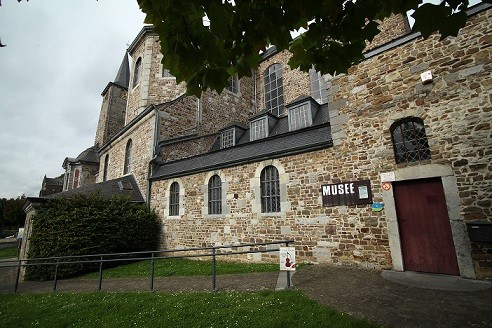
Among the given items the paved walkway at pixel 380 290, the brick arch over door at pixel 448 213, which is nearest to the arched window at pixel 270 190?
the paved walkway at pixel 380 290

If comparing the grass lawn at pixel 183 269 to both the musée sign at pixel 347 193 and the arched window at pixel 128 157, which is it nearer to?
the musée sign at pixel 347 193

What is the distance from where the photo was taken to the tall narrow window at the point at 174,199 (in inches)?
421

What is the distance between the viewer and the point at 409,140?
5.89 meters

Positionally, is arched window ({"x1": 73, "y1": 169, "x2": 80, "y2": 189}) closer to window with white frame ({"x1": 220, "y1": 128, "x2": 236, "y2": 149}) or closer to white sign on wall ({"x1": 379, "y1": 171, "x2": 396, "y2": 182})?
window with white frame ({"x1": 220, "y1": 128, "x2": 236, "y2": 149})

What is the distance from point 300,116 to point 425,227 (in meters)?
6.46

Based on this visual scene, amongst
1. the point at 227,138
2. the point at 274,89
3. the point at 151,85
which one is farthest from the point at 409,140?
the point at 151,85

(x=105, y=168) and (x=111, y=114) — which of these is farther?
(x=111, y=114)

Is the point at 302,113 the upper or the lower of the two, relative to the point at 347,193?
upper

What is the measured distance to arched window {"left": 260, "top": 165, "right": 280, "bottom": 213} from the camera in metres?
7.76

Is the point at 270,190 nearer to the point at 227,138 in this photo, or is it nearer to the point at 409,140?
the point at 409,140

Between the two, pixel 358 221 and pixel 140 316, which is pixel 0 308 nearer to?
pixel 140 316

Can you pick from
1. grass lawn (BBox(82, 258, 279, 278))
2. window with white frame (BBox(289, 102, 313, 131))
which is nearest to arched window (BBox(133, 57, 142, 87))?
window with white frame (BBox(289, 102, 313, 131))

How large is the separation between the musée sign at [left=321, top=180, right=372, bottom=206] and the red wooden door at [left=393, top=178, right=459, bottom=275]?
64 cm

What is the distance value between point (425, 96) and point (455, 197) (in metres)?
2.32
